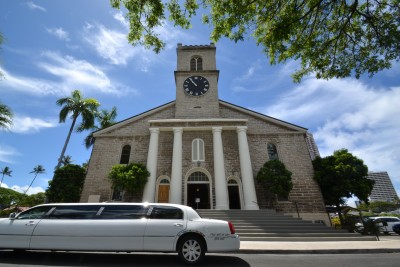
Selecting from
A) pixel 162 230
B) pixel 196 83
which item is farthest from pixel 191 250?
pixel 196 83

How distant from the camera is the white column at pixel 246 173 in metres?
15.5

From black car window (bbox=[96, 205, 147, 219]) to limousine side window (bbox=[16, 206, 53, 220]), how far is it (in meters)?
1.68

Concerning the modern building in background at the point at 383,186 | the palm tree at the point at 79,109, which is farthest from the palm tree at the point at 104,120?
the modern building in background at the point at 383,186

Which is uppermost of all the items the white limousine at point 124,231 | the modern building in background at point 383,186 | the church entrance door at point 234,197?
the modern building in background at point 383,186

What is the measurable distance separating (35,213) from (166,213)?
385cm

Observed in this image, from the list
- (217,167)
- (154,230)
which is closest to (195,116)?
(217,167)

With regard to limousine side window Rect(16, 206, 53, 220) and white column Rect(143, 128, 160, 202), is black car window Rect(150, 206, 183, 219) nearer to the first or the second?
limousine side window Rect(16, 206, 53, 220)

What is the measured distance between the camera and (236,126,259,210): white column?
1550 centimetres

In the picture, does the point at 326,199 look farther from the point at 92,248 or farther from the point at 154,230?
the point at 92,248

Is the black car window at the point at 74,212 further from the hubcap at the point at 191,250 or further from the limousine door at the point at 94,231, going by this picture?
the hubcap at the point at 191,250

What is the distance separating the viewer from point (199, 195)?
17.7 metres

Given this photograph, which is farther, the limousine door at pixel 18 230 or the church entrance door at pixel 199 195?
the church entrance door at pixel 199 195

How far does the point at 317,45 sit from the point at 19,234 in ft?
37.0

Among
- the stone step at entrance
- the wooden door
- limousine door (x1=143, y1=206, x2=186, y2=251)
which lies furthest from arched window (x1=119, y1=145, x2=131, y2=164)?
limousine door (x1=143, y1=206, x2=186, y2=251)
